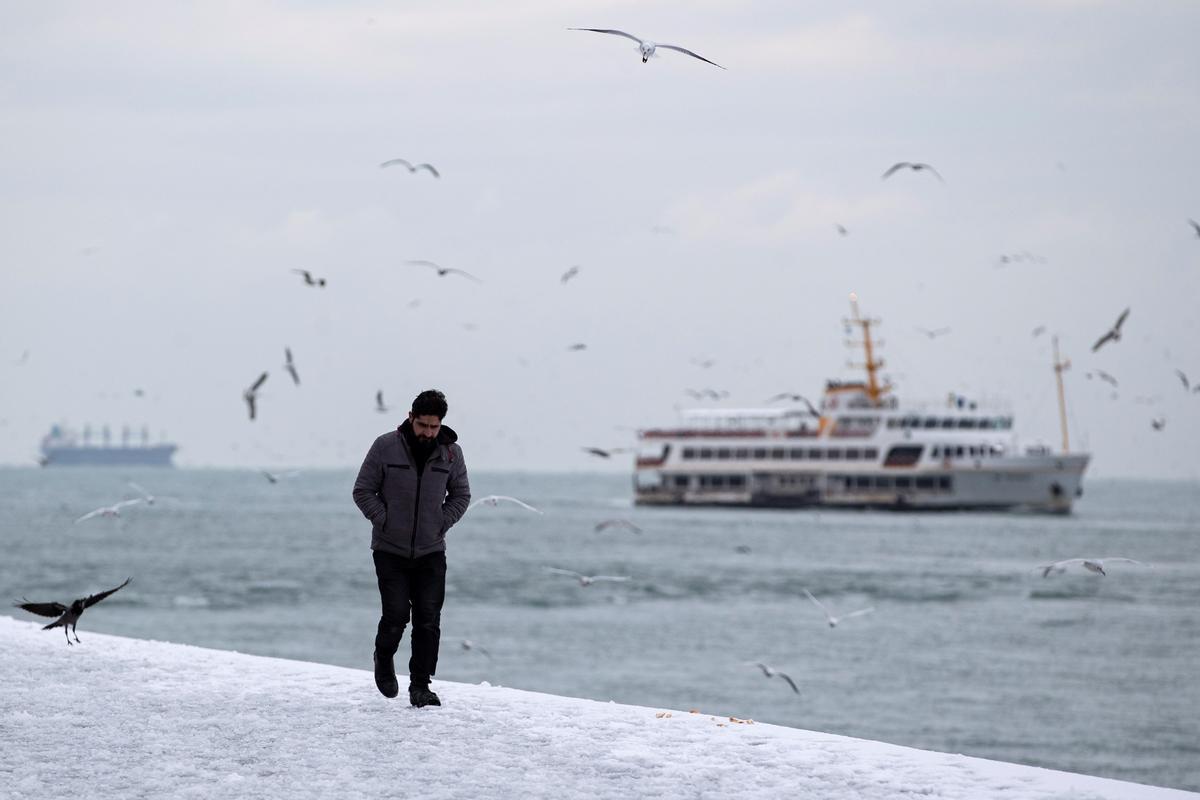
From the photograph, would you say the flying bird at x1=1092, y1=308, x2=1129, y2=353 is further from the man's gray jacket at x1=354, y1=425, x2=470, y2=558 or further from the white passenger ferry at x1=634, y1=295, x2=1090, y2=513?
the white passenger ferry at x1=634, y1=295, x2=1090, y2=513

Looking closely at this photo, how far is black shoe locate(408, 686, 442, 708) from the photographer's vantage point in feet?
31.5

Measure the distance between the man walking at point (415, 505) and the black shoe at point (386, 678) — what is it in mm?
344

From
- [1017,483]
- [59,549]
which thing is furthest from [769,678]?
[1017,483]

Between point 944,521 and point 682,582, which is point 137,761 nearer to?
point 682,582

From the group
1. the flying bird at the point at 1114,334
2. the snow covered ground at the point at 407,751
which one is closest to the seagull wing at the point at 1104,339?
the flying bird at the point at 1114,334

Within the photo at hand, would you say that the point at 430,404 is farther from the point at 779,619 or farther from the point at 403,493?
the point at 779,619

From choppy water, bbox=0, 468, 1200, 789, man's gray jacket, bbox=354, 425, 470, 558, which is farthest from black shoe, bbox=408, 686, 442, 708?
choppy water, bbox=0, 468, 1200, 789

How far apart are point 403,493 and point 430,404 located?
0.57 metres

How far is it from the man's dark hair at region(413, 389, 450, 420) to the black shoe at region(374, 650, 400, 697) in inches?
65.1

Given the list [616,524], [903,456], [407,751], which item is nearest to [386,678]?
[407,751]

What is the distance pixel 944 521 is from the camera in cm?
11050

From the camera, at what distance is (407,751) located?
841 cm

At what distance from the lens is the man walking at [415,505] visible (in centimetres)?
911

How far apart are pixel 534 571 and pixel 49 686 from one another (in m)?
58.3
